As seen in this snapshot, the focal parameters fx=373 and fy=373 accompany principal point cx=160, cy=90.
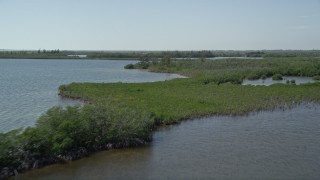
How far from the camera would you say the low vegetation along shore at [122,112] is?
2316 cm

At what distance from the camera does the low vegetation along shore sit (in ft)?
76.0

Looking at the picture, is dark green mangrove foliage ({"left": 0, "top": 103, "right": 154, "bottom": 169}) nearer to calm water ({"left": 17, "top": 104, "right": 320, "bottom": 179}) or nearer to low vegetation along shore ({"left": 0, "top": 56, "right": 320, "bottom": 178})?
low vegetation along shore ({"left": 0, "top": 56, "right": 320, "bottom": 178})

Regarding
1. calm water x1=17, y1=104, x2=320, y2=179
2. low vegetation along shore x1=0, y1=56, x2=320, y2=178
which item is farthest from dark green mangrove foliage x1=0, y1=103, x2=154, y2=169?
calm water x1=17, y1=104, x2=320, y2=179

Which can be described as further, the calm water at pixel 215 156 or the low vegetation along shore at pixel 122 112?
the low vegetation along shore at pixel 122 112

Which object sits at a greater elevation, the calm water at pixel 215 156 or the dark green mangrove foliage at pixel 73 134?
the dark green mangrove foliage at pixel 73 134

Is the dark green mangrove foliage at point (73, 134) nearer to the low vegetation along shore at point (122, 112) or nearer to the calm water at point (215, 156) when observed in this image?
the low vegetation along shore at point (122, 112)

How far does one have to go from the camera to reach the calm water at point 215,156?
22.6 m

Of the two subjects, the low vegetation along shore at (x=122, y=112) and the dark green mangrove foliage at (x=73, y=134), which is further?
the low vegetation along shore at (x=122, y=112)

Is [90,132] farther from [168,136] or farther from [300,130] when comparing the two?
[300,130]

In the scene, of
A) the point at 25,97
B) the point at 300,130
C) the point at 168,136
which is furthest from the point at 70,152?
the point at 25,97

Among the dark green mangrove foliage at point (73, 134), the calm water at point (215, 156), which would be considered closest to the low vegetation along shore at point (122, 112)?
the dark green mangrove foliage at point (73, 134)

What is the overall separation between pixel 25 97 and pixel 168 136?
29.5 m

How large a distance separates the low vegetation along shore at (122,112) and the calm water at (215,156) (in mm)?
1048

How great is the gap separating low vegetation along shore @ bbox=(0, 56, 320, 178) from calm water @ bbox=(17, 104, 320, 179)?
3.44 feet
